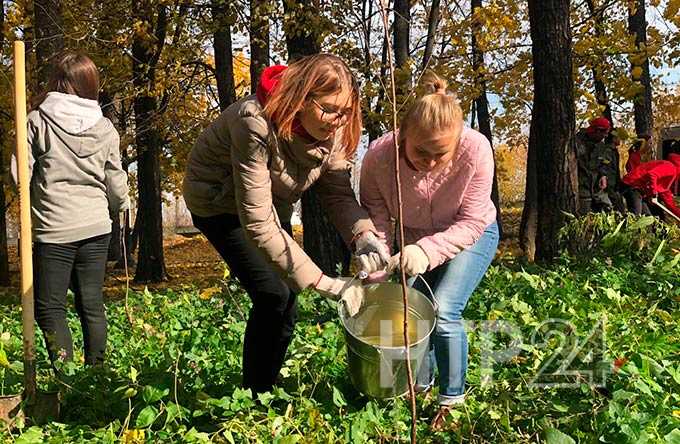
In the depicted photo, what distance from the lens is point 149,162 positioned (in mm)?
11570

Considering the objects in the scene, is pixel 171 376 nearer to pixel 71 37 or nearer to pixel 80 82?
pixel 80 82

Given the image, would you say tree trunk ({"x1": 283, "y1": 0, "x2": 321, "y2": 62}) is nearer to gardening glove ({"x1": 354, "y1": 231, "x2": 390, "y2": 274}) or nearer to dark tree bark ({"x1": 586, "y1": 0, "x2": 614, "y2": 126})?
gardening glove ({"x1": 354, "y1": 231, "x2": 390, "y2": 274})

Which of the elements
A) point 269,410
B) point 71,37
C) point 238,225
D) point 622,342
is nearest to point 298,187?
point 238,225

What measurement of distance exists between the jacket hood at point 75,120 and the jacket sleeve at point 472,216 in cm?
166

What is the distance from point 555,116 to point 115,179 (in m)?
4.26

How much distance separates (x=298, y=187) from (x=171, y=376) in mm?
942

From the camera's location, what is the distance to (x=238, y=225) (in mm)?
2512

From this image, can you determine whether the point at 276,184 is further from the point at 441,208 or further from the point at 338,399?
the point at 338,399

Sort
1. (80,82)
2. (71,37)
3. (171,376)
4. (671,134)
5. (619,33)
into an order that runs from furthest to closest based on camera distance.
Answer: (671,134), (619,33), (71,37), (80,82), (171,376)

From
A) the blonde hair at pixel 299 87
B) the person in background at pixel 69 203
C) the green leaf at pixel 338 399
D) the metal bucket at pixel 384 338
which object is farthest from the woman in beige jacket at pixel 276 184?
the person in background at pixel 69 203

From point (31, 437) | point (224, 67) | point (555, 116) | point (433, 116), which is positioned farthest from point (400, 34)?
point (31, 437)

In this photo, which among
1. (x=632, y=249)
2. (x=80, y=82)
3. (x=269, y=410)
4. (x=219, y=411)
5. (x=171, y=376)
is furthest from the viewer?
(x=632, y=249)

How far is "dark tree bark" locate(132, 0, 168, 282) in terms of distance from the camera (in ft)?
35.8

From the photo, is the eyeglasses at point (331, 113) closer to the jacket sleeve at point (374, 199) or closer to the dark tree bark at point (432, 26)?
the jacket sleeve at point (374, 199)
